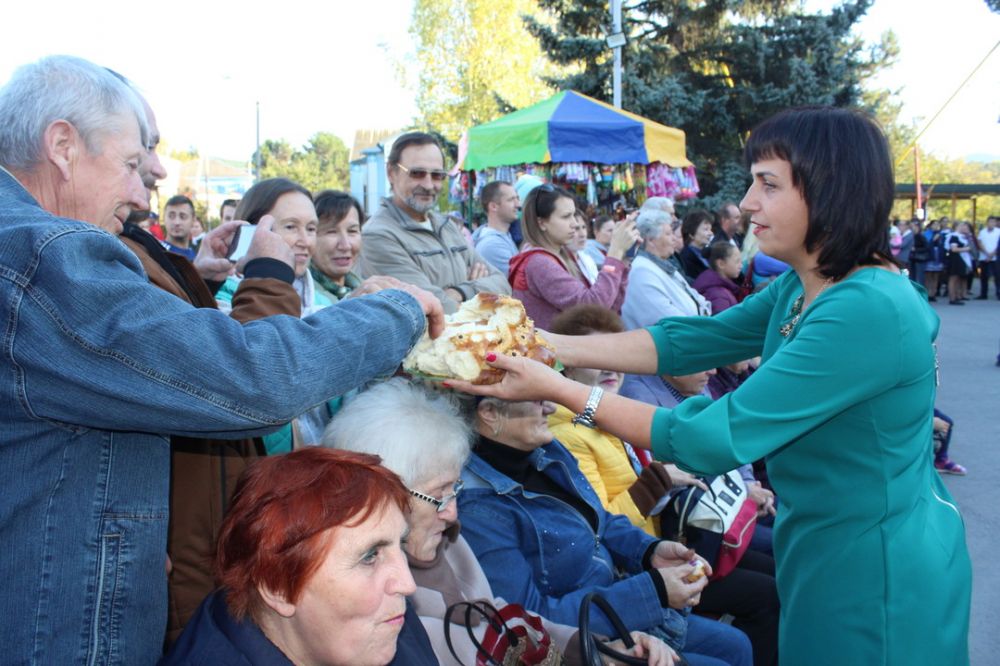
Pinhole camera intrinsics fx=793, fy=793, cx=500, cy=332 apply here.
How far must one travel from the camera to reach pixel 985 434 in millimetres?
7781

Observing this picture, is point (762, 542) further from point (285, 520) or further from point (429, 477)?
point (285, 520)

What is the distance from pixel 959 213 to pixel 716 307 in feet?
150

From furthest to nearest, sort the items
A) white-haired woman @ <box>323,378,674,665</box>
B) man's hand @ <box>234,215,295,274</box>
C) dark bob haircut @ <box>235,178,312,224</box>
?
dark bob haircut @ <box>235,178,312,224</box>, white-haired woman @ <box>323,378,674,665</box>, man's hand @ <box>234,215,295,274</box>

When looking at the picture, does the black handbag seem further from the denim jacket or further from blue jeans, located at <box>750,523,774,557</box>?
blue jeans, located at <box>750,523,774,557</box>

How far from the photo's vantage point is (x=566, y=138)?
28.8 feet

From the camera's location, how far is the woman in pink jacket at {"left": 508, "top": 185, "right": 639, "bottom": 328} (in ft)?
17.7

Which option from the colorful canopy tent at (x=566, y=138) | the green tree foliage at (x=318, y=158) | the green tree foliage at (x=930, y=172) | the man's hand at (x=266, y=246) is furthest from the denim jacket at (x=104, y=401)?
the green tree foliage at (x=318, y=158)

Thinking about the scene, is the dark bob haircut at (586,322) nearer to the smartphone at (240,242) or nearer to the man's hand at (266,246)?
the smartphone at (240,242)

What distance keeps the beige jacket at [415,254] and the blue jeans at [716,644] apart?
1934 millimetres

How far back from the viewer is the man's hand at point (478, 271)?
15.9ft

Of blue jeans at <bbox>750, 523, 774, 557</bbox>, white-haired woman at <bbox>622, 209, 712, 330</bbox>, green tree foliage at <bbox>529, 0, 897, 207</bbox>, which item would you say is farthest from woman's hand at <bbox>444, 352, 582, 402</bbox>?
green tree foliage at <bbox>529, 0, 897, 207</bbox>

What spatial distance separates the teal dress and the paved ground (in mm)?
159

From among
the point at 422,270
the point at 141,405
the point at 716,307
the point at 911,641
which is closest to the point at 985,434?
the point at 716,307

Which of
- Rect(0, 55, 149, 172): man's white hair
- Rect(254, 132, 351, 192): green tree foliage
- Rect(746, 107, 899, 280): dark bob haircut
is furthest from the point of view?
Rect(254, 132, 351, 192): green tree foliage
